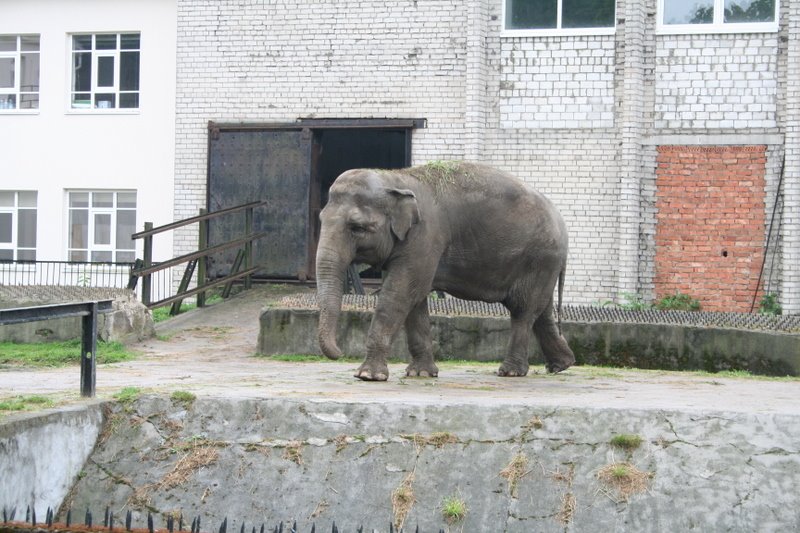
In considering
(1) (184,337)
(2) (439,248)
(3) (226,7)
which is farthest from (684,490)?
(3) (226,7)

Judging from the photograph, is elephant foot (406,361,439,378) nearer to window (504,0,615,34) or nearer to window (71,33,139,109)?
window (504,0,615,34)

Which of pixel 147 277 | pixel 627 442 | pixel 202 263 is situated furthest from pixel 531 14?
pixel 627 442

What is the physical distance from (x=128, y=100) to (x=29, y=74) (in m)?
2.14

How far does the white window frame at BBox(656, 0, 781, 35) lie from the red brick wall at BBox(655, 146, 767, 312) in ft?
5.88

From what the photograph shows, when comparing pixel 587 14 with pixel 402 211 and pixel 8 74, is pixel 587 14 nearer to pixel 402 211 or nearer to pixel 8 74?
pixel 402 211

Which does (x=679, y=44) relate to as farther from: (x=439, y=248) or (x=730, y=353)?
(x=439, y=248)

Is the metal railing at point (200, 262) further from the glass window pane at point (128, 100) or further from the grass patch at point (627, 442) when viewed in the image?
the grass patch at point (627, 442)

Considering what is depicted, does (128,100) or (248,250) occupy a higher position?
(128,100)

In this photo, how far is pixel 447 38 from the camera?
1934 centimetres

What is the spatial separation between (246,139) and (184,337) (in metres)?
5.24

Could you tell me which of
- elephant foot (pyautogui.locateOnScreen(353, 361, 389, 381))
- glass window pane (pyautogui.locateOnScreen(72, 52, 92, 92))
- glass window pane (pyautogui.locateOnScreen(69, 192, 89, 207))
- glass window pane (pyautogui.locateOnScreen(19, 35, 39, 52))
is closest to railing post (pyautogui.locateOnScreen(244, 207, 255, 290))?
glass window pane (pyautogui.locateOnScreen(69, 192, 89, 207))

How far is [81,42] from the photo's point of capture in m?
22.2

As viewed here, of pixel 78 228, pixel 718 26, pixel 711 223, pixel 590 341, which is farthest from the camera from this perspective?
pixel 78 228

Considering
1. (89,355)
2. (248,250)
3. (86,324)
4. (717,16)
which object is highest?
(717,16)
